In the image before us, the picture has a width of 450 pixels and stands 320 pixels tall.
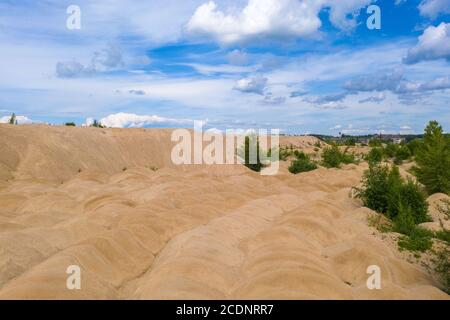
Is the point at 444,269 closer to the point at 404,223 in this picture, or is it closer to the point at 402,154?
Result: the point at 404,223

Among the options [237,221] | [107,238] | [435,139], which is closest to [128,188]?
[237,221]

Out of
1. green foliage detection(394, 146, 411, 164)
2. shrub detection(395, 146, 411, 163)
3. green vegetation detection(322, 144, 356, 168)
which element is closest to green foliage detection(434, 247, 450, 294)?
green vegetation detection(322, 144, 356, 168)

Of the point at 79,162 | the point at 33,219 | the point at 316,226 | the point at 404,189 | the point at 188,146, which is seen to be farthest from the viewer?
the point at 188,146

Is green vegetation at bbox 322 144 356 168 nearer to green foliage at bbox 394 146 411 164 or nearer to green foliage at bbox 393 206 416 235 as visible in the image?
green foliage at bbox 394 146 411 164

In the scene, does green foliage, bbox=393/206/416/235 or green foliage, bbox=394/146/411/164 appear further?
green foliage, bbox=394/146/411/164

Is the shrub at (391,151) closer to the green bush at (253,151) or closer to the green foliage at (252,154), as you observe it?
the green bush at (253,151)

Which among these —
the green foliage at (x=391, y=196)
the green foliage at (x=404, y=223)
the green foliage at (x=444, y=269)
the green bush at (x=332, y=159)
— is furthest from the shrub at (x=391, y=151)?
the green foliage at (x=444, y=269)

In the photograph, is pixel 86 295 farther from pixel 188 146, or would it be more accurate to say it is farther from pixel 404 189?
pixel 188 146
